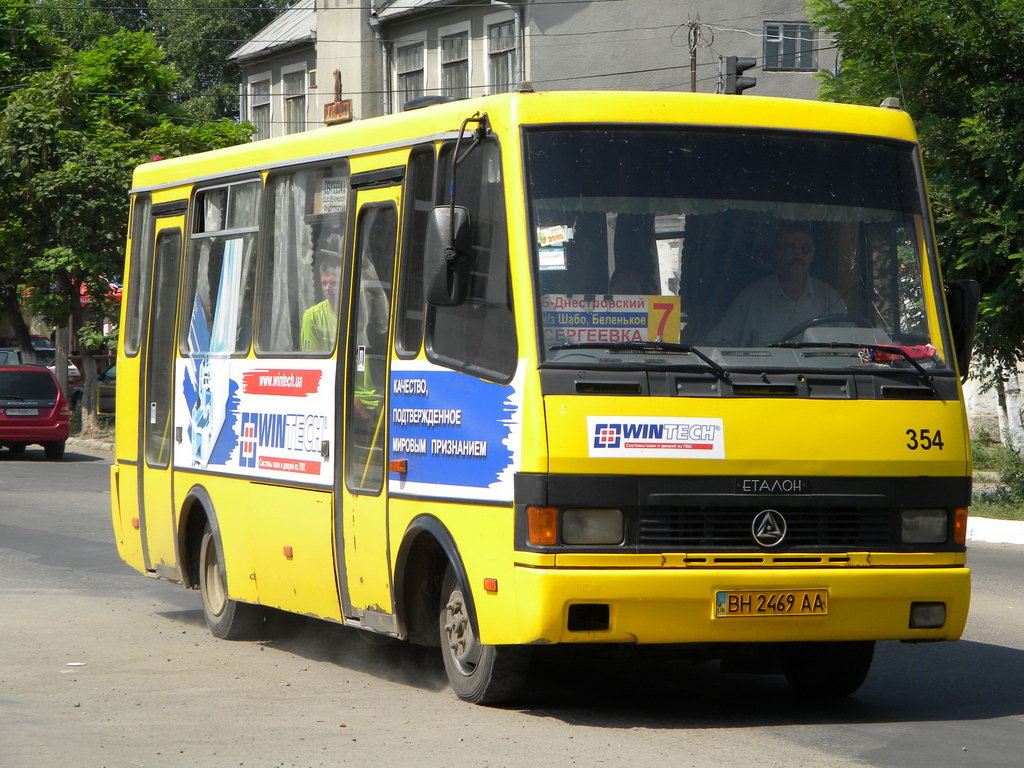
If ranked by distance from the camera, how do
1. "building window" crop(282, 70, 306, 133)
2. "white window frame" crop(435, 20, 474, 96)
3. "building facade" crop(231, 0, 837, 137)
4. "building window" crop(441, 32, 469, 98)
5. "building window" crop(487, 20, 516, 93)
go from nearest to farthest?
1. "building facade" crop(231, 0, 837, 137)
2. "building window" crop(487, 20, 516, 93)
3. "white window frame" crop(435, 20, 474, 96)
4. "building window" crop(441, 32, 469, 98)
5. "building window" crop(282, 70, 306, 133)

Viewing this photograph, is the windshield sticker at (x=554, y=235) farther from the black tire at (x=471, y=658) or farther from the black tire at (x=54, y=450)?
the black tire at (x=54, y=450)

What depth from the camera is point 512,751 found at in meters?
6.79

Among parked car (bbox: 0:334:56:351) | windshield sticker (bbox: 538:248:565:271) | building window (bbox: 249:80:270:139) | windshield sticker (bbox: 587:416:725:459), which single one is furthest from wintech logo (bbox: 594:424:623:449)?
parked car (bbox: 0:334:56:351)

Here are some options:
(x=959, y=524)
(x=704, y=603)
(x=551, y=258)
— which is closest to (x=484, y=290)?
(x=551, y=258)

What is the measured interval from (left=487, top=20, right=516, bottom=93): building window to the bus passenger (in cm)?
2758

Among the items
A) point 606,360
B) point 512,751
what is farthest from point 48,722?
point 606,360

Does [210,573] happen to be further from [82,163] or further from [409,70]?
[409,70]

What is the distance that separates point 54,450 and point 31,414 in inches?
28.6

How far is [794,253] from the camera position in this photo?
25.2 ft

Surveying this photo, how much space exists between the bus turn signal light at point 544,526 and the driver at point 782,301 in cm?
103

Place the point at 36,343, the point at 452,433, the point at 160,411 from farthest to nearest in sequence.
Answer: the point at 36,343 < the point at 160,411 < the point at 452,433

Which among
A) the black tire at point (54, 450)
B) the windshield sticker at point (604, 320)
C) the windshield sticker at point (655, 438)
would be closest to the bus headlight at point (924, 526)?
the windshield sticker at point (655, 438)

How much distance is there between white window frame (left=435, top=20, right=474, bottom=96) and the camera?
123 feet

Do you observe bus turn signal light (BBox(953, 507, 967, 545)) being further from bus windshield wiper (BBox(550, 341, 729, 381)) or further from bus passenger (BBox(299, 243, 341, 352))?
bus passenger (BBox(299, 243, 341, 352))
